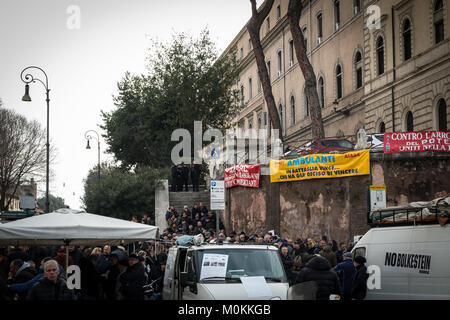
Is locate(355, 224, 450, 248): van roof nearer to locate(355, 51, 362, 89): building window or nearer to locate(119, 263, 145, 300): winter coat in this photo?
locate(119, 263, 145, 300): winter coat

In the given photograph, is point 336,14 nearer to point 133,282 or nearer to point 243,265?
point 243,265

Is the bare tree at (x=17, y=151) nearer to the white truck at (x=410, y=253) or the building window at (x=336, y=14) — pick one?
the building window at (x=336, y=14)

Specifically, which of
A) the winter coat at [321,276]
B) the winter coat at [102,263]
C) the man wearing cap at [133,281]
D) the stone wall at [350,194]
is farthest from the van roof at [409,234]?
the stone wall at [350,194]

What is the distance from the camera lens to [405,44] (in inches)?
1323

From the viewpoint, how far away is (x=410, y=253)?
36.7 feet

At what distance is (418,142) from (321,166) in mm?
3954

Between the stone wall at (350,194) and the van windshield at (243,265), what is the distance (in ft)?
42.1

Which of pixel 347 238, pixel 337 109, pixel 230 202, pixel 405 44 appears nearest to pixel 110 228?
pixel 347 238

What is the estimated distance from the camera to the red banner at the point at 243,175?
30250mm

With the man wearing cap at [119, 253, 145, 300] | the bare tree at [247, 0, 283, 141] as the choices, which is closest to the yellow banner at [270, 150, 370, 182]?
the bare tree at [247, 0, 283, 141]

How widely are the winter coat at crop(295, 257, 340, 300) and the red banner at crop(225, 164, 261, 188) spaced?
1992cm

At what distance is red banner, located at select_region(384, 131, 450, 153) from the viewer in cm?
2373
